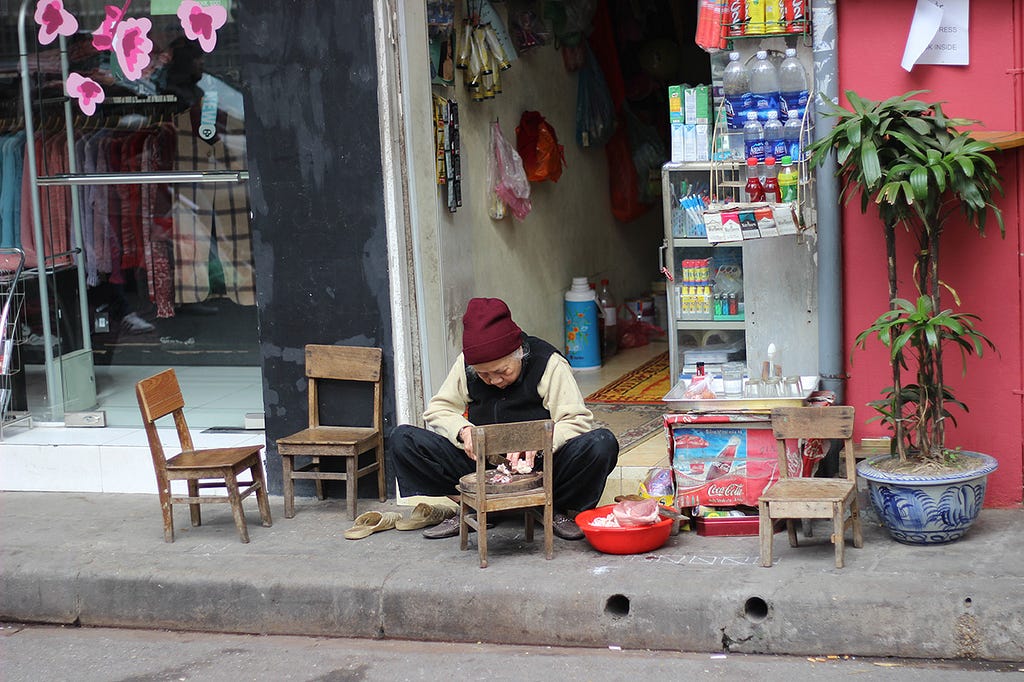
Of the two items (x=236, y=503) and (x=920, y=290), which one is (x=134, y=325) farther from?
(x=920, y=290)

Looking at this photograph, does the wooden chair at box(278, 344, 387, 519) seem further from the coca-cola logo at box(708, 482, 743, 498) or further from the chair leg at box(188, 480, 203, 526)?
the coca-cola logo at box(708, 482, 743, 498)

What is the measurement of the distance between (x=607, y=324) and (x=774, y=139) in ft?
12.4

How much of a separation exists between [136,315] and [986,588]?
16.8 feet

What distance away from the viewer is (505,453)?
222 inches

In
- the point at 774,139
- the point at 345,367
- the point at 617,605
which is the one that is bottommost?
the point at 617,605

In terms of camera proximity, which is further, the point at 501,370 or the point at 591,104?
the point at 591,104

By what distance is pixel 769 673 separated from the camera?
488 centimetres

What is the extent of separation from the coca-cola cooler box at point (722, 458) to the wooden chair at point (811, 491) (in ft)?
0.54

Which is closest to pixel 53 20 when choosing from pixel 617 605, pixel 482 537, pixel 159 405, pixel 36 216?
pixel 36 216

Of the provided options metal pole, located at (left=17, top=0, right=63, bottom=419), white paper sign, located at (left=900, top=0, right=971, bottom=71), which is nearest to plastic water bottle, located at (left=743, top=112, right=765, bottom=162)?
white paper sign, located at (left=900, top=0, right=971, bottom=71)

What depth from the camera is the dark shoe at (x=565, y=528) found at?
19.8 feet

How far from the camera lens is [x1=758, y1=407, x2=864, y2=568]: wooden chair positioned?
531cm

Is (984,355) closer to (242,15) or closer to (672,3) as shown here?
(242,15)

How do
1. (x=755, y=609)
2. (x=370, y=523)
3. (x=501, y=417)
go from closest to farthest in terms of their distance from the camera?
(x=755, y=609) < (x=501, y=417) < (x=370, y=523)
